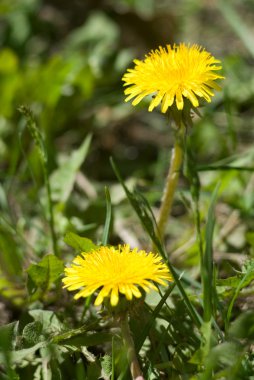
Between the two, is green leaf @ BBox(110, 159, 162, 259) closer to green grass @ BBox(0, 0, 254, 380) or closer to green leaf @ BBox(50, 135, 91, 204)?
green grass @ BBox(0, 0, 254, 380)

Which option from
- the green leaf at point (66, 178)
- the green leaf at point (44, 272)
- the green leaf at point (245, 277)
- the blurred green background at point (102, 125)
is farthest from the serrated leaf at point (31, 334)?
the green leaf at point (66, 178)

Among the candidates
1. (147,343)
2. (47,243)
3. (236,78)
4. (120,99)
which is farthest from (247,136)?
(147,343)

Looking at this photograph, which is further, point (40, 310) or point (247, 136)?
point (247, 136)

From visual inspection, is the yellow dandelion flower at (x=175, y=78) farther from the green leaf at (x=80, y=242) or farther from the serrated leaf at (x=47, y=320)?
the serrated leaf at (x=47, y=320)

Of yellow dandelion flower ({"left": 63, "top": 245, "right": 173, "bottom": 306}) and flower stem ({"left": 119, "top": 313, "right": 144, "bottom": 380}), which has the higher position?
yellow dandelion flower ({"left": 63, "top": 245, "right": 173, "bottom": 306})

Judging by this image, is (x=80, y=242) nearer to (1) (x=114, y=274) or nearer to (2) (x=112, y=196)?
(1) (x=114, y=274)

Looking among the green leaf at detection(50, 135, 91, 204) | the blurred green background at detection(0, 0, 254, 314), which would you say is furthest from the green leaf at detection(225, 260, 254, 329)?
the green leaf at detection(50, 135, 91, 204)

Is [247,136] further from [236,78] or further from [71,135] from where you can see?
[71,135]

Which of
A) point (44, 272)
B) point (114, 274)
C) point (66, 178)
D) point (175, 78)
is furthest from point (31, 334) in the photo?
point (66, 178)
